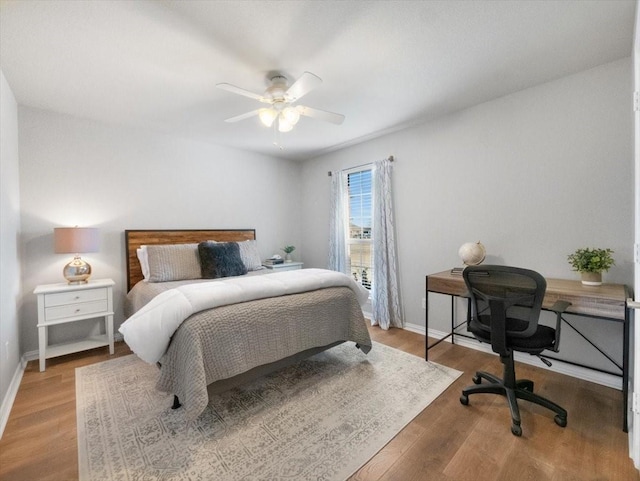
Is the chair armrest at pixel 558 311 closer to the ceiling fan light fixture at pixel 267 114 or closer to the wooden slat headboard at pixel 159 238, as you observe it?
the ceiling fan light fixture at pixel 267 114

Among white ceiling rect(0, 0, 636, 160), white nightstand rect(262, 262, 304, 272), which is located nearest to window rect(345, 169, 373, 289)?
white nightstand rect(262, 262, 304, 272)

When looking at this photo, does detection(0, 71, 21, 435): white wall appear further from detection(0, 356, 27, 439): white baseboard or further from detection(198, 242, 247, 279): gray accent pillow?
detection(198, 242, 247, 279): gray accent pillow

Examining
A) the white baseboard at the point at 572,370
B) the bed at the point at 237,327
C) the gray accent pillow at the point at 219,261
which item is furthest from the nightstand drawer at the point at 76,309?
the white baseboard at the point at 572,370

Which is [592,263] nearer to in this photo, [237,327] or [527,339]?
[527,339]

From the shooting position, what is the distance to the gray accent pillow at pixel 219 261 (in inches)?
129

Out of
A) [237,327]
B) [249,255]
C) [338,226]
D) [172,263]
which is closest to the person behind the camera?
[237,327]

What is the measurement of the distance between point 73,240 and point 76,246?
6 cm

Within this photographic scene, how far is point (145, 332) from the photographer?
1.84 metres

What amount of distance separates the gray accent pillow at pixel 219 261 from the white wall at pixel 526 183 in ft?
6.64

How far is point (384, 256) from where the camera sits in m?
3.65

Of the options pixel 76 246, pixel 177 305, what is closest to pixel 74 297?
pixel 76 246

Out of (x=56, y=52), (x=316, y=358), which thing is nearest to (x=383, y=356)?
(x=316, y=358)

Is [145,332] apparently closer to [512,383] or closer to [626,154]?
[512,383]

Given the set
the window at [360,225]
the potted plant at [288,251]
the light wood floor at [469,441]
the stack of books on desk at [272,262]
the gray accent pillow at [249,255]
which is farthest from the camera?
the potted plant at [288,251]
